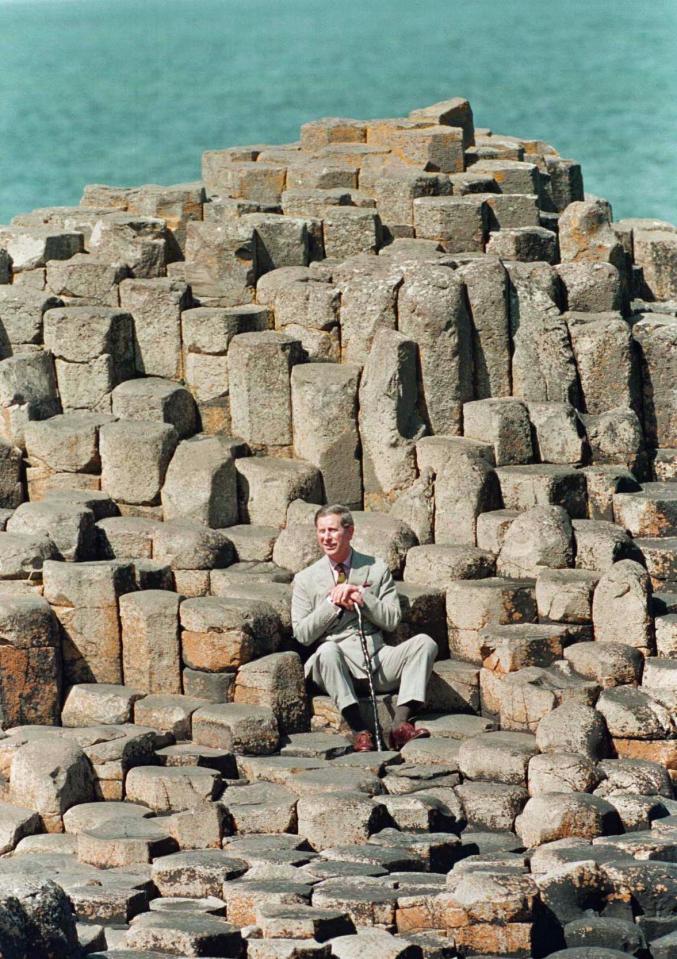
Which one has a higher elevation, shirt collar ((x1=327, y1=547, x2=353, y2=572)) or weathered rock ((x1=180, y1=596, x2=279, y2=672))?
shirt collar ((x1=327, y1=547, x2=353, y2=572))

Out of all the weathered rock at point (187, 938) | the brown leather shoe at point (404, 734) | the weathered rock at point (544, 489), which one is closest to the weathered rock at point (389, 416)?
the weathered rock at point (544, 489)

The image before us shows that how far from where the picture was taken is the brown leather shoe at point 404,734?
16.7m

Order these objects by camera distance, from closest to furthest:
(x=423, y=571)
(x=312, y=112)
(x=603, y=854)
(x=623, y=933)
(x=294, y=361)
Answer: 1. (x=623, y=933)
2. (x=603, y=854)
3. (x=423, y=571)
4. (x=294, y=361)
5. (x=312, y=112)

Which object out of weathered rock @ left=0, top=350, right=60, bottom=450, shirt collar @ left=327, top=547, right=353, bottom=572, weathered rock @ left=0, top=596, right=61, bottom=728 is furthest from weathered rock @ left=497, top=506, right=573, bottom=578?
weathered rock @ left=0, top=350, right=60, bottom=450

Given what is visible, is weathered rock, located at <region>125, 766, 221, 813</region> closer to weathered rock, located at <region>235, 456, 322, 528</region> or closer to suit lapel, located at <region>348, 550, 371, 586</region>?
suit lapel, located at <region>348, 550, 371, 586</region>

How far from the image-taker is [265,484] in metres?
19.0

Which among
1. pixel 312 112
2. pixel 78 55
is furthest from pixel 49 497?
pixel 78 55

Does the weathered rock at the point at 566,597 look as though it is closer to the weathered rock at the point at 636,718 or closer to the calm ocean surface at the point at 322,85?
→ the weathered rock at the point at 636,718

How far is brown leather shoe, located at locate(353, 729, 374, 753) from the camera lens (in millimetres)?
16625

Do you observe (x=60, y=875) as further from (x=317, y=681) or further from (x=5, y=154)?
(x=5, y=154)

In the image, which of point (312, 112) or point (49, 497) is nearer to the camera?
point (49, 497)

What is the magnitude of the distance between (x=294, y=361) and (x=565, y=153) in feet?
181

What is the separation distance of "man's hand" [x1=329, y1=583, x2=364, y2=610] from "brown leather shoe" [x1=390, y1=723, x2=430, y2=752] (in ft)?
3.28

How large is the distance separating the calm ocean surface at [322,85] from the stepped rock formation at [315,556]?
3953 cm
